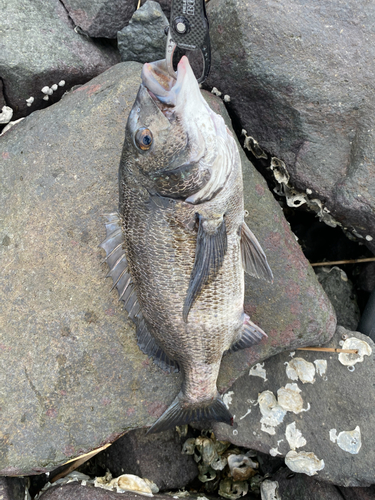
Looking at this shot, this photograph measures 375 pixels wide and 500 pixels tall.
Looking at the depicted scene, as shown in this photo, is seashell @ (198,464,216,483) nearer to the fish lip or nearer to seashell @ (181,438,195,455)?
seashell @ (181,438,195,455)

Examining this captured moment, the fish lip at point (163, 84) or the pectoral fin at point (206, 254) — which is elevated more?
the fish lip at point (163, 84)

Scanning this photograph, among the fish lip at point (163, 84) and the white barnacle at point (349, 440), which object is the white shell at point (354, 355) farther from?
the fish lip at point (163, 84)

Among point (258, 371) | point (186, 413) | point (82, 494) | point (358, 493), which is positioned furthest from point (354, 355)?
point (82, 494)

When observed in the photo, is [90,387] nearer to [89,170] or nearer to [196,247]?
[196,247]

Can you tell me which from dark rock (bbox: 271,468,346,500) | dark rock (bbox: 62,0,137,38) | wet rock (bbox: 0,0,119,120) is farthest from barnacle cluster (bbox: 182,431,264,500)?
dark rock (bbox: 62,0,137,38)

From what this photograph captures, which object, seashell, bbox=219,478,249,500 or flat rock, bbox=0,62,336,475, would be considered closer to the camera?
flat rock, bbox=0,62,336,475

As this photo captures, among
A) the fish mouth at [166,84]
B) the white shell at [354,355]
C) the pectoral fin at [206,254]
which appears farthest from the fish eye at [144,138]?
the white shell at [354,355]
